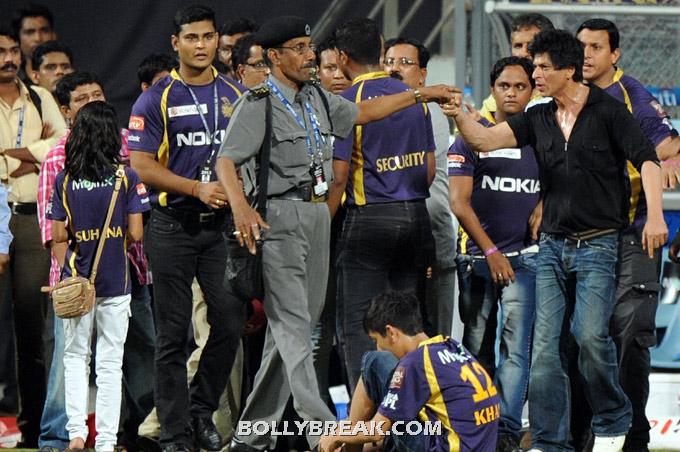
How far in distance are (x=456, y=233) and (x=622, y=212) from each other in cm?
149

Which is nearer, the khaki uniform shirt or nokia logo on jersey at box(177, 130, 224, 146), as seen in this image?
nokia logo on jersey at box(177, 130, 224, 146)

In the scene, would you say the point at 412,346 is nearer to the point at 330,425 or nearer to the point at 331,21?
the point at 330,425

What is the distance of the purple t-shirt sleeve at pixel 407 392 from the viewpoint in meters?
6.10

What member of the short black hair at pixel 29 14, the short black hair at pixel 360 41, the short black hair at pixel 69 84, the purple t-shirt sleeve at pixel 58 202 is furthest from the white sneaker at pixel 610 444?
the short black hair at pixel 29 14

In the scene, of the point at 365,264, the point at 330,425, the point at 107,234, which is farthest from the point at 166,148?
the point at 330,425

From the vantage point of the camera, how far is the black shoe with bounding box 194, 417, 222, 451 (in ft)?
24.5

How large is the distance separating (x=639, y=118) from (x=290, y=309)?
7.29 ft

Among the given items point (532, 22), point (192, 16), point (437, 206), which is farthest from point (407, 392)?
point (532, 22)

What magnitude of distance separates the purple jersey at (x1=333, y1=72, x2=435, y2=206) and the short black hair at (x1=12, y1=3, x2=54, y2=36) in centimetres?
295

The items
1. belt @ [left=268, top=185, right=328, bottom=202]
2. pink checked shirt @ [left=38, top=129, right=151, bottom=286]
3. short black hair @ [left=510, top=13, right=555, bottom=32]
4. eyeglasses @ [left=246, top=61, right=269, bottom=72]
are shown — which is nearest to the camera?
belt @ [left=268, top=185, right=328, bottom=202]

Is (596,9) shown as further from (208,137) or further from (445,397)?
(445,397)

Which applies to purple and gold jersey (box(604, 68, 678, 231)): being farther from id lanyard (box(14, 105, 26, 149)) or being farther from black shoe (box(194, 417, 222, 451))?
id lanyard (box(14, 105, 26, 149))

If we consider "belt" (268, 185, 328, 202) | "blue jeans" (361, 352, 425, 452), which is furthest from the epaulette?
"blue jeans" (361, 352, 425, 452)

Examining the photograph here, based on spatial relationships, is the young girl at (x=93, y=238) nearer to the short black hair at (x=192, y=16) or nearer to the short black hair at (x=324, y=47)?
the short black hair at (x=192, y=16)
